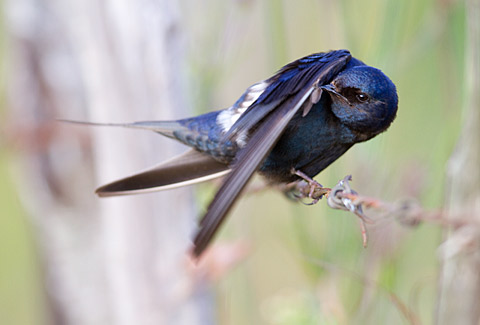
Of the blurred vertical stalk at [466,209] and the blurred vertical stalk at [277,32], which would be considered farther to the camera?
the blurred vertical stalk at [277,32]

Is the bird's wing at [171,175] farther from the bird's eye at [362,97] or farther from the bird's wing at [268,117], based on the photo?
the bird's eye at [362,97]

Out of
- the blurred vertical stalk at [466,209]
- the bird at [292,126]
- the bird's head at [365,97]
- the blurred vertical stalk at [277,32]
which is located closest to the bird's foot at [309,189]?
the bird at [292,126]

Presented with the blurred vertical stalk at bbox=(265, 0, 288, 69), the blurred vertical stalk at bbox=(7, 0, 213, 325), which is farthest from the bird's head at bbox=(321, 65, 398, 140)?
the blurred vertical stalk at bbox=(7, 0, 213, 325)

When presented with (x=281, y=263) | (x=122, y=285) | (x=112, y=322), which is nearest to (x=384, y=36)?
(x=122, y=285)

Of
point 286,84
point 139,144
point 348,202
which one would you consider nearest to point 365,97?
point 286,84

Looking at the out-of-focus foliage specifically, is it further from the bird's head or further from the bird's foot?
the bird's head

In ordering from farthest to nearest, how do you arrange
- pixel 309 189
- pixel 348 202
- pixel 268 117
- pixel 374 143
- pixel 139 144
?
pixel 139 144, pixel 374 143, pixel 309 189, pixel 268 117, pixel 348 202

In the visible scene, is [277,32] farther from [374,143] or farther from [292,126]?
[292,126]
